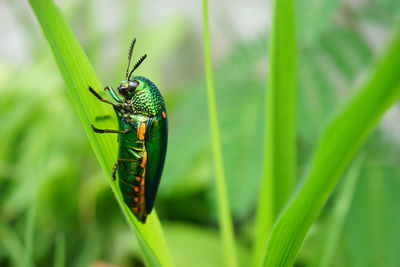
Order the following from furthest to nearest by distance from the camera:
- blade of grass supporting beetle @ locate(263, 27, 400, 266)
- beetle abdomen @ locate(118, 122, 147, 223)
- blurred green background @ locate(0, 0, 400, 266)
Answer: blurred green background @ locate(0, 0, 400, 266) < beetle abdomen @ locate(118, 122, 147, 223) < blade of grass supporting beetle @ locate(263, 27, 400, 266)

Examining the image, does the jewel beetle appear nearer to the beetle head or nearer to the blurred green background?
the beetle head

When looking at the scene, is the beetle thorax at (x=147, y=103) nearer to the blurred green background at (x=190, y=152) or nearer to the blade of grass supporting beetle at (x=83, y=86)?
the blade of grass supporting beetle at (x=83, y=86)

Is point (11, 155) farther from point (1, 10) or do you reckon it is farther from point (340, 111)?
point (340, 111)

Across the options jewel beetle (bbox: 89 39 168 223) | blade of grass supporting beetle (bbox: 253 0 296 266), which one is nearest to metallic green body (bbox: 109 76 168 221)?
jewel beetle (bbox: 89 39 168 223)

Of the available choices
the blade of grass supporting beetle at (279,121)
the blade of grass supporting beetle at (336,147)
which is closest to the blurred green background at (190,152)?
the blade of grass supporting beetle at (279,121)

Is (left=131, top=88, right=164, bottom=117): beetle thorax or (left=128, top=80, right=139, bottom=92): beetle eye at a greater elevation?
(left=128, top=80, right=139, bottom=92): beetle eye

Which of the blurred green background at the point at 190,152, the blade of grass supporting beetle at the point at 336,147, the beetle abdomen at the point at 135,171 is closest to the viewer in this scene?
the blade of grass supporting beetle at the point at 336,147

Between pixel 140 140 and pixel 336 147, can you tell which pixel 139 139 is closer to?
pixel 140 140
